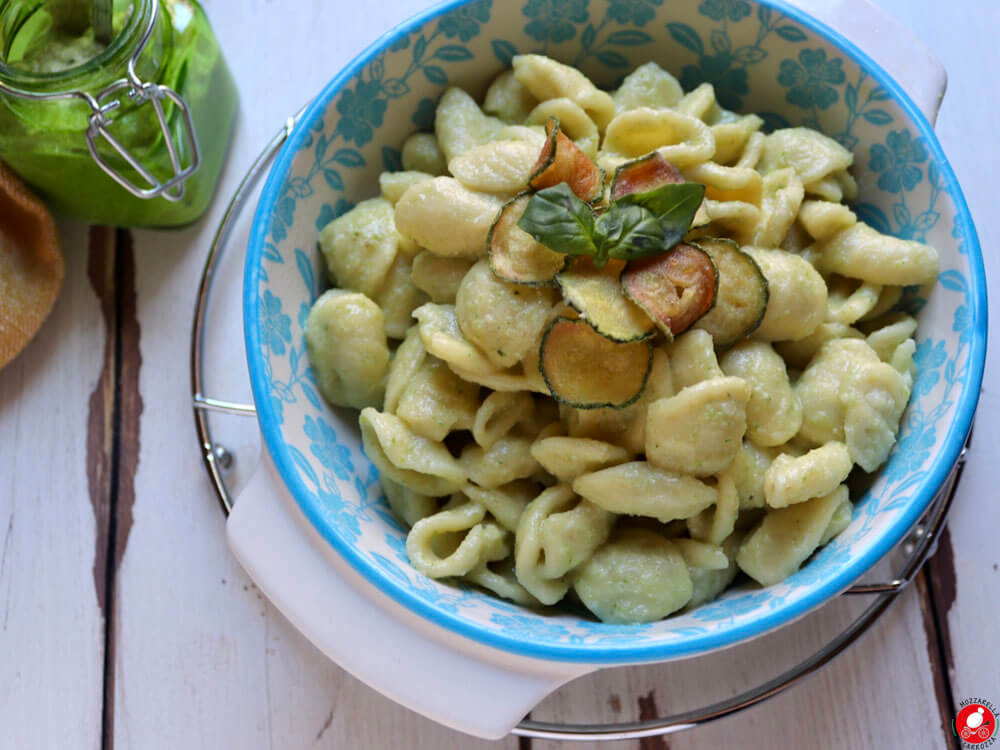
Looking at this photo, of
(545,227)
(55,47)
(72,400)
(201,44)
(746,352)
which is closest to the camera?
(545,227)

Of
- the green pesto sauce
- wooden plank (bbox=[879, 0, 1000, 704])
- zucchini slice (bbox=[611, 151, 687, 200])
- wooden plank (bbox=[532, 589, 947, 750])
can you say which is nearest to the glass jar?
the green pesto sauce

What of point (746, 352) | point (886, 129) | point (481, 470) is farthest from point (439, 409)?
point (886, 129)

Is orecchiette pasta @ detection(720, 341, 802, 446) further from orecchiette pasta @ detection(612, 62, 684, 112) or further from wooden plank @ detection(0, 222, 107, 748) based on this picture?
wooden plank @ detection(0, 222, 107, 748)

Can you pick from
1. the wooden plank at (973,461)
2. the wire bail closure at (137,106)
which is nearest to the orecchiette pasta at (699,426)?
the wooden plank at (973,461)

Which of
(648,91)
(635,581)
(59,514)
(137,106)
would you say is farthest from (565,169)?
(59,514)

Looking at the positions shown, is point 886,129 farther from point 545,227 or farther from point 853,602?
point 853,602

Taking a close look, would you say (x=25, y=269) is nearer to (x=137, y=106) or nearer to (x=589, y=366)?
(x=137, y=106)
